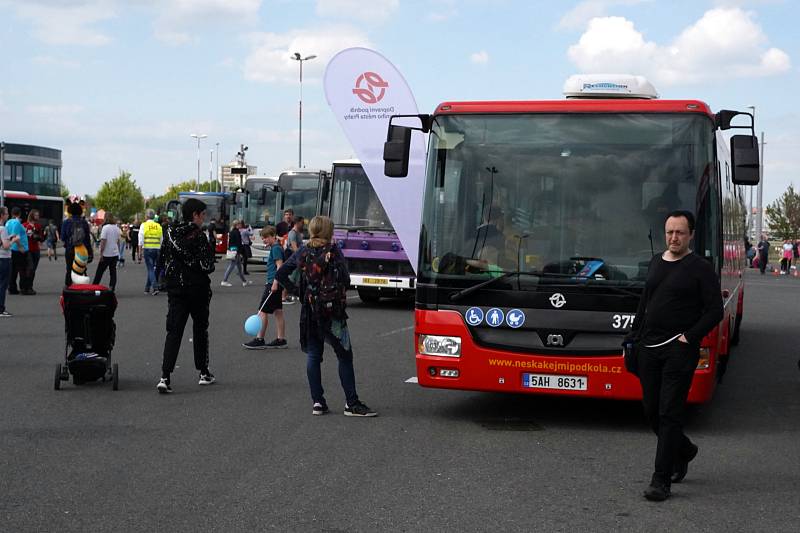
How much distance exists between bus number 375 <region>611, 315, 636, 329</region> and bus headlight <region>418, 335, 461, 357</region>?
1.23m

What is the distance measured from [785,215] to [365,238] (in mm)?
73507

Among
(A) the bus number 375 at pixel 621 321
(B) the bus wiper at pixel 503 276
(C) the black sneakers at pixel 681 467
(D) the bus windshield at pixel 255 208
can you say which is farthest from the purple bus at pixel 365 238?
(D) the bus windshield at pixel 255 208

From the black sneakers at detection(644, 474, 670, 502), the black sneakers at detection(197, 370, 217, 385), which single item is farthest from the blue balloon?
the black sneakers at detection(644, 474, 670, 502)

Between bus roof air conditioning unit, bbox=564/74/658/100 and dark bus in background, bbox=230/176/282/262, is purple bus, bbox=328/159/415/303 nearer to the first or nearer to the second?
bus roof air conditioning unit, bbox=564/74/658/100

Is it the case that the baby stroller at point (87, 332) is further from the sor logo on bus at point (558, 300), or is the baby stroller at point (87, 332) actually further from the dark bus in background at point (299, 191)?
the dark bus in background at point (299, 191)

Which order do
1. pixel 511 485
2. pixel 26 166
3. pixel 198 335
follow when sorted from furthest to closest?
pixel 26 166
pixel 198 335
pixel 511 485

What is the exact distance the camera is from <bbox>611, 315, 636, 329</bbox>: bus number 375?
28.4 feet

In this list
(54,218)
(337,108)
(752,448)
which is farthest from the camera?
(54,218)

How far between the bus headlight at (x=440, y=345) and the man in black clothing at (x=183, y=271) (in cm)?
248

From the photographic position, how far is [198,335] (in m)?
10.9

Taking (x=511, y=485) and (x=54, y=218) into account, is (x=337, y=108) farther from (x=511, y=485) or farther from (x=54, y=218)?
(x=54, y=218)

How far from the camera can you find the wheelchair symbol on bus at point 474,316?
29.6 ft

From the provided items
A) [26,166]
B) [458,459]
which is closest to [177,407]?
[458,459]

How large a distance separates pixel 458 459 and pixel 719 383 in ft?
17.6
